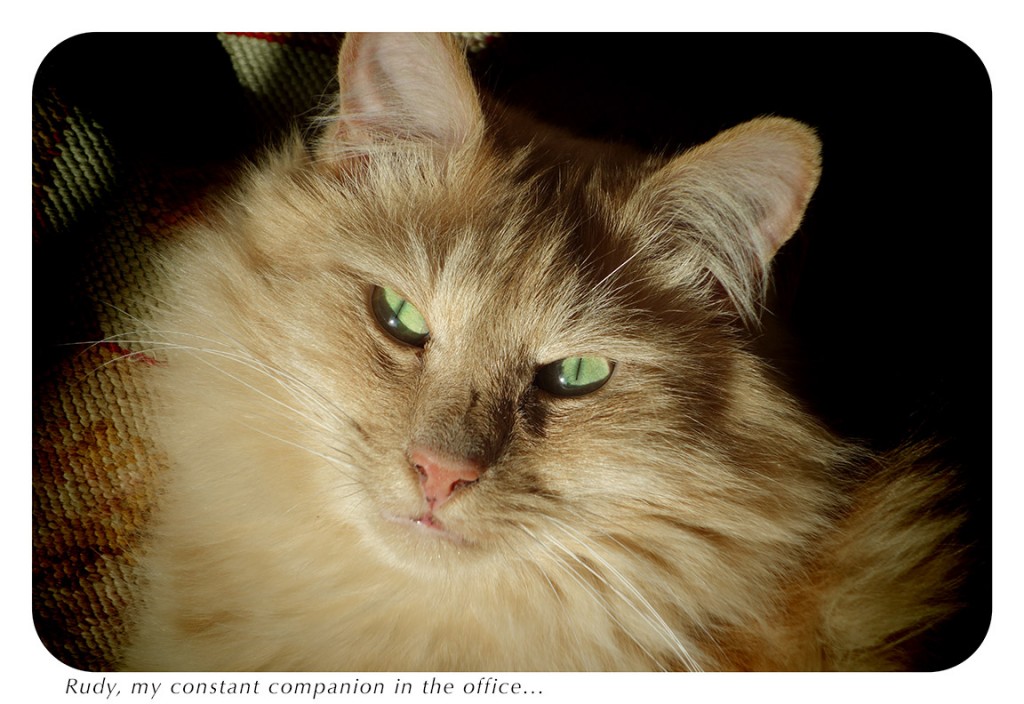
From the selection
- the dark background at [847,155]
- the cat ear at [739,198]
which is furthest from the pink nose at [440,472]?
the dark background at [847,155]

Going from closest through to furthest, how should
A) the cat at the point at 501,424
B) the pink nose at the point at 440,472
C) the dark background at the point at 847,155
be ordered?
the pink nose at the point at 440,472 < the cat at the point at 501,424 < the dark background at the point at 847,155

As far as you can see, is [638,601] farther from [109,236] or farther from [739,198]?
[109,236]

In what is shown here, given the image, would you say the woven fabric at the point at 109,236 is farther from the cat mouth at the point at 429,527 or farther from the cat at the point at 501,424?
the cat mouth at the point at 429,527

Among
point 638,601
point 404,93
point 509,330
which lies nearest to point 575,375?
point 509,330

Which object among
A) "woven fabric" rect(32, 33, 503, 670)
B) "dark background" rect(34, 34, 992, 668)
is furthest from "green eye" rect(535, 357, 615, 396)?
"woven fabric" rect(32, 33, 503, 670)

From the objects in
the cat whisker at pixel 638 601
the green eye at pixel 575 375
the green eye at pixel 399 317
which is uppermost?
the green eye at pixel 399 317
